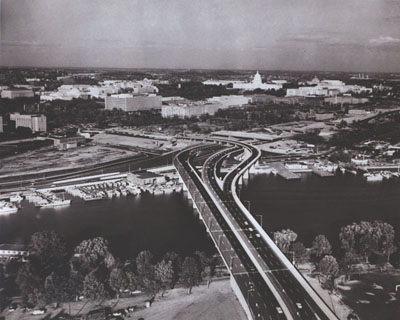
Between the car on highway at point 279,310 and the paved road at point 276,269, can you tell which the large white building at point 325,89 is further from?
the car on highway at point 279,310

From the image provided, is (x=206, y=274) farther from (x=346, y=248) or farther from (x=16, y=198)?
(x=16, y=198)

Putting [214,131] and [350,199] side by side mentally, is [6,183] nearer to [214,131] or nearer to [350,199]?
[214,131]

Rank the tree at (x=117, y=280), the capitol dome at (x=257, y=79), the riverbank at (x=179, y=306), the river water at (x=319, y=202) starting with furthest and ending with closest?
1. the capitol dome at (x=257, y=79)
2. the river water at (x=319, y=202)
3. the tree at (x=117, y=280)
4. the riverbank at (x=179, y=306)

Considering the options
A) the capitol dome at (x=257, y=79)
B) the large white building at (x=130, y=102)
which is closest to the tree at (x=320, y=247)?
the capitol dome at (x=257, y=79)

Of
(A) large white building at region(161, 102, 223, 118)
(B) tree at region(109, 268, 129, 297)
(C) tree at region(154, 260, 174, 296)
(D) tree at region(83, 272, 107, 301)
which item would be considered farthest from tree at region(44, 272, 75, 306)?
(A) large white building at region(161, 102, 223, 118)

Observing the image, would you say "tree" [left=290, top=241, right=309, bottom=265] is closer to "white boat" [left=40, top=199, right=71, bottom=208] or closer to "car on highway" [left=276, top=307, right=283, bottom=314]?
"car on highway" [left=276, top=307, right=283, bottom=314]

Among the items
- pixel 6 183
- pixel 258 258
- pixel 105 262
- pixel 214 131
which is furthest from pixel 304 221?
pixel 6 183

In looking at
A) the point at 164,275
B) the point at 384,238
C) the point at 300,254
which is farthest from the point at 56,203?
the point at 384,238

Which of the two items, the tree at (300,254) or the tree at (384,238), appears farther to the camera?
the tree at (384,238)
